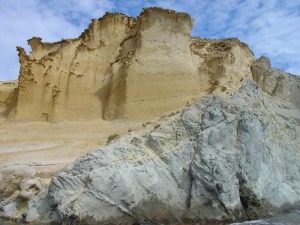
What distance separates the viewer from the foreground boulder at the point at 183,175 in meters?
13.8

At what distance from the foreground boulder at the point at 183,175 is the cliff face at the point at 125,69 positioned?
4758mm

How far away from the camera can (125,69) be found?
78.8 ft

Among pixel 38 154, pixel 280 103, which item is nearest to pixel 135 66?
pixel 38 154

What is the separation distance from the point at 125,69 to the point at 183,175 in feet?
33.3

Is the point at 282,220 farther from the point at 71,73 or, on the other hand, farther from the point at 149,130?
the point at 71,73

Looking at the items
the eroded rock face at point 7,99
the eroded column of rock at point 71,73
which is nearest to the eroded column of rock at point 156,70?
the eroded column of rock at point 71,73

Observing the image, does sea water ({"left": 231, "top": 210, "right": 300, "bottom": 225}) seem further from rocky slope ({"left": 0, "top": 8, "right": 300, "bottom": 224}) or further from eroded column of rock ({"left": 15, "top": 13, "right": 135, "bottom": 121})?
eroded column of rock ({"left": 15, "top": 13, "right": 135, "bottom": 121})

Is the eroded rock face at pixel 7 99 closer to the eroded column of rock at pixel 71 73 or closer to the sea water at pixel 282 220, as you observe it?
the eroded column of rock at pixel 71 73

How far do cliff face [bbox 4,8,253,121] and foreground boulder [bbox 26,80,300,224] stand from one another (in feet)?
15.6

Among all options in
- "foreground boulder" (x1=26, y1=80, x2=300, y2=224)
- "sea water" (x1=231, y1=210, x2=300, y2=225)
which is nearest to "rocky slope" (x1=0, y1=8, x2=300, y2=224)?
"foreground boulder" (x1=26, y1=80, x2=300, y2=224)

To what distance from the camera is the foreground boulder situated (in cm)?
1384

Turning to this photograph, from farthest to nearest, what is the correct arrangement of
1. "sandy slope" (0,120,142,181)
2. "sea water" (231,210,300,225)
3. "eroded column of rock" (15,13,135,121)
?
"eroded column of rock" (15,13,135,121)
"sandy slope" (0,120,142,181)
"sea water" (231,210,300,225)

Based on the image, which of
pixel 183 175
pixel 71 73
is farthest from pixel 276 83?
pixel 183 175

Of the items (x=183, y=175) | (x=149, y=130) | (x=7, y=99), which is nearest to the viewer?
(x=183, y=175)
